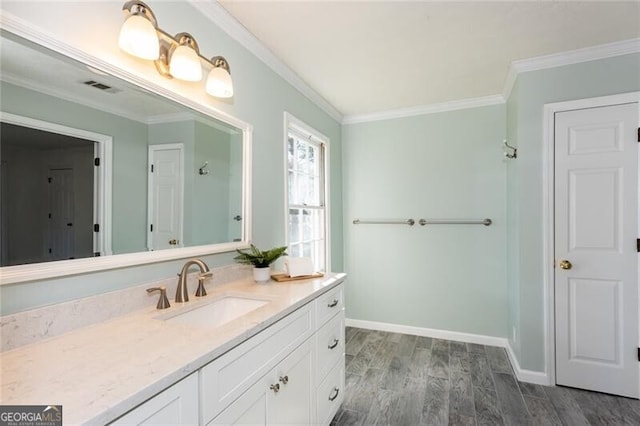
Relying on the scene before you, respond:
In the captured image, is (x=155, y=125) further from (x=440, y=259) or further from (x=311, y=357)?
(x=440, y=259)

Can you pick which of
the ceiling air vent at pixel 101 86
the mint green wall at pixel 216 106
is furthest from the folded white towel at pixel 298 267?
the ceiling air vent at pixel 101 86

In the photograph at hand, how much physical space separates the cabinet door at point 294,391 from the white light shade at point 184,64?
1.35 meters

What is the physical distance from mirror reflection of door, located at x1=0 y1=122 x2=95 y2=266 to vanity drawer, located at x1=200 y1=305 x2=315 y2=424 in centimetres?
66

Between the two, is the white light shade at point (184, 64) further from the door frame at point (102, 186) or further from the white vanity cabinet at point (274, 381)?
the white vanity cabinet at point (274, 381)

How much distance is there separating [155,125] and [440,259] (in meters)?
2.86

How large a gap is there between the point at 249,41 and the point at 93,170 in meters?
1.29

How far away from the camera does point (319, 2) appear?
170cm

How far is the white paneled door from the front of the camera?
2150 millimetres

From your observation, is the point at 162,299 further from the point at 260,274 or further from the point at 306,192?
the point at 306,192

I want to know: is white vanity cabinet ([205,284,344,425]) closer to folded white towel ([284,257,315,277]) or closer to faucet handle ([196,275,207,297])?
folded white towel ([284,257,315,277])

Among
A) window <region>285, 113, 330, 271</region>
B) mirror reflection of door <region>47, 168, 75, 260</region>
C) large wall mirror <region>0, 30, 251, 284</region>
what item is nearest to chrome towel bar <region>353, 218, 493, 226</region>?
window <region>285, 113, 330, 271</region>

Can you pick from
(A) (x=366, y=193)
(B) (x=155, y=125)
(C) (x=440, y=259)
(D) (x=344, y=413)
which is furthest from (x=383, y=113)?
(D) (x=344, y=413)

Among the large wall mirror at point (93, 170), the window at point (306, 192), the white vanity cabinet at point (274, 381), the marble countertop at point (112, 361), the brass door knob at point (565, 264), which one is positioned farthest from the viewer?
the window at point (306, 192)

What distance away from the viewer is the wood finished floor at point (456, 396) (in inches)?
77.9
